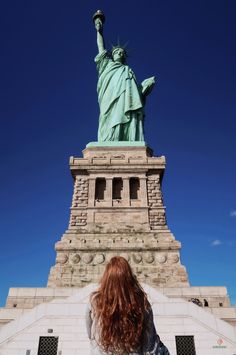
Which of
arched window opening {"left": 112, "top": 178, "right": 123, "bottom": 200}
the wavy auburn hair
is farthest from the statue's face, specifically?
the wavy auburn hair

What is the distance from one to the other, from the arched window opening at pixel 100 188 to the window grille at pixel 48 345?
12088mm

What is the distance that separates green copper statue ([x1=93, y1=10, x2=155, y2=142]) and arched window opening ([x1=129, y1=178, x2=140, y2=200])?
4439mm

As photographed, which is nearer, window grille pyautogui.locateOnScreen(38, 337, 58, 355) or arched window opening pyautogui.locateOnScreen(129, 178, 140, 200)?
window grille pyautogui.locateOnScreen(38, 337, 58, 355)

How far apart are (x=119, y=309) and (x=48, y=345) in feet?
28.1

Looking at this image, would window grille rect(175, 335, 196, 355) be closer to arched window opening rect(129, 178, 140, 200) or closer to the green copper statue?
arched window opening rect(129, 178, 140, 200)

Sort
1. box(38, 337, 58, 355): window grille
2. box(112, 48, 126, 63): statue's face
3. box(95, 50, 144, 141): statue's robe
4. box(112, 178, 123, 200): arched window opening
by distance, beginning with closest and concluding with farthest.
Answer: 1. box(38, 337, 58, 355): window grille
2. box(112, 178, 123, 200): arched window opening
3. box(95, 50, 144, 141): statue's robe
4. box(112, 48, 126, 63): statue's face

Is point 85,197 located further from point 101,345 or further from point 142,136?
point 101,345

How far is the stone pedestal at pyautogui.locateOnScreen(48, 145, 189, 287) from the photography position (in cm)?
1650

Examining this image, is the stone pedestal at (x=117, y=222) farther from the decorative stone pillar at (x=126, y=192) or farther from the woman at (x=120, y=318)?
the woman at (x=120, y=318)

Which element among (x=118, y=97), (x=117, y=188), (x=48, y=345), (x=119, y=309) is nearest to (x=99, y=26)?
(x=118, y=97)

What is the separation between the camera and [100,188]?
71.4 ft

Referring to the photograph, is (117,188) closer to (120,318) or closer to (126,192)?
(126,192)

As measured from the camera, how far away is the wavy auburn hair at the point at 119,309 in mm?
2293

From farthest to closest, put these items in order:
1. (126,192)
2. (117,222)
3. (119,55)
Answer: (119,55)
(126,192)
(117,222)
